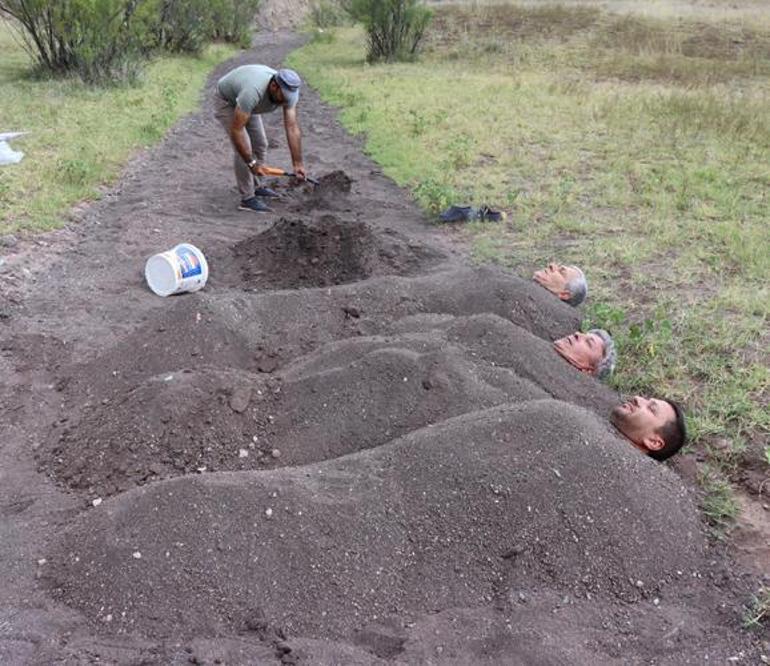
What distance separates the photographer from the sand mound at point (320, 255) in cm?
531

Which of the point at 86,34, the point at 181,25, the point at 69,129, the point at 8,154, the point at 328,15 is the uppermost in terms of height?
the point at 86,34

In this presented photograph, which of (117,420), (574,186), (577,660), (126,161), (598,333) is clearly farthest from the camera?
(126,161)

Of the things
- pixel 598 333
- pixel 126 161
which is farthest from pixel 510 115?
pixel 598 333

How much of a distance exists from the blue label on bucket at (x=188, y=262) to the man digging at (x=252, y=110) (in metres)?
1.63

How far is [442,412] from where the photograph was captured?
341cm

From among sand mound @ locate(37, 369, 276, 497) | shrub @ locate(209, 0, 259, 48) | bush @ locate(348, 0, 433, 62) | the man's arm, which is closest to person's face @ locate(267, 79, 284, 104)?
the man's arm

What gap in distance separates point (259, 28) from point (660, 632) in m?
34.2

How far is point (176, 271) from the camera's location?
16.0 feet

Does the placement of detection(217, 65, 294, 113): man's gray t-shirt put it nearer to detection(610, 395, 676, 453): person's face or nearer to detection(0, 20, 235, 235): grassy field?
detection(0, 20, 235, 235): grassy field

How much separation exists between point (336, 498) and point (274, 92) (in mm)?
4525

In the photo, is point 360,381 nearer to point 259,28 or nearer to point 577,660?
point 577,660

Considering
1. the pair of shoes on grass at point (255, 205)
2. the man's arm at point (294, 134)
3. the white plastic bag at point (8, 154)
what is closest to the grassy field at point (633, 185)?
the man's arm at point (294, 134)

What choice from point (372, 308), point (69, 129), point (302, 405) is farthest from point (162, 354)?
point (69, 129)

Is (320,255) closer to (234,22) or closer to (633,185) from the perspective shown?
(633,185)
